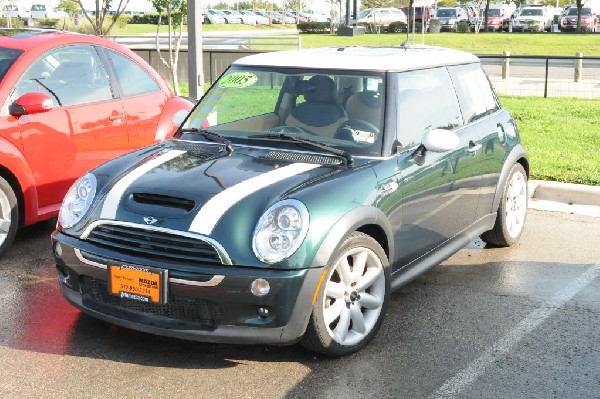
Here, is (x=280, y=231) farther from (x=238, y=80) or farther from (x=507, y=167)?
(x=507, y=167)

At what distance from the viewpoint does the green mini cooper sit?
396cm

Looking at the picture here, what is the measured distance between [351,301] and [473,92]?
231 centimetres

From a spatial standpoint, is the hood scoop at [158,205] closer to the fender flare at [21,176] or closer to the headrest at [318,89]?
the headrest at [318,89]

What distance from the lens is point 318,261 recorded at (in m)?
3.99

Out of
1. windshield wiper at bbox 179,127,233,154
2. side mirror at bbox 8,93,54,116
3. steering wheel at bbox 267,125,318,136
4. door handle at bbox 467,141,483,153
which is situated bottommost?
door handle at bbox 467,141,483,153

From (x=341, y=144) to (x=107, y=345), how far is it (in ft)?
5.69

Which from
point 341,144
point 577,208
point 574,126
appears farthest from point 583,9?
point 341,144

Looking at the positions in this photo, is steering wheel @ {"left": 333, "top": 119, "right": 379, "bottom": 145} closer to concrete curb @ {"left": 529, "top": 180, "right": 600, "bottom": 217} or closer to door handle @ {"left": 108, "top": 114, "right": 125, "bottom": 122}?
door handle @ {"left": 108, "top": 114, "right": 125, "bottom": 122}

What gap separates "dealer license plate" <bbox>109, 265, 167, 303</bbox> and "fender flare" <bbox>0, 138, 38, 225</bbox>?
2.26 m

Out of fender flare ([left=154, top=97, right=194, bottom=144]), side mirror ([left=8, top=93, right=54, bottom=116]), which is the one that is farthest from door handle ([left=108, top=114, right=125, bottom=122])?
side mirror ([left=8, top=93, right=54, bottom=116])

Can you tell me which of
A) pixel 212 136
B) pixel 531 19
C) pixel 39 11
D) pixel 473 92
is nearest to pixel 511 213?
pixel 473 92

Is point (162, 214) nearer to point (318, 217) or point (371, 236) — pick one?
point (318, 217)

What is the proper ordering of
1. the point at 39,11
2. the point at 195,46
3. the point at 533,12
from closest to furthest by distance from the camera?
1. the point at 195,46
2. the point at 533,12
3. the point at 39,11

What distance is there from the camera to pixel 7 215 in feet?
19.7
